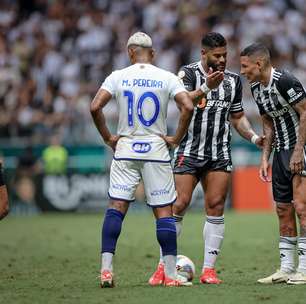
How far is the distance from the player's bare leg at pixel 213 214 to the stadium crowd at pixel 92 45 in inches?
499

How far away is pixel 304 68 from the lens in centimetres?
2322

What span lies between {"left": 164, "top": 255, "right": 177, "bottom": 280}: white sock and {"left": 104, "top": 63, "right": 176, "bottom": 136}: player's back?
3.98ft

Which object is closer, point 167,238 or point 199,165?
point 167,238

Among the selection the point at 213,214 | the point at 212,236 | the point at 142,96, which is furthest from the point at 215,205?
the point at 142,96

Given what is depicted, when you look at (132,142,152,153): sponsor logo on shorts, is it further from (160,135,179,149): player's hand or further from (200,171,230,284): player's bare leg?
(200,171,230,284): player's bare leg

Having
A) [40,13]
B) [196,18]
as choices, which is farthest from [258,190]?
[40,13]

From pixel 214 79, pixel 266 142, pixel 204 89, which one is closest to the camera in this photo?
pixel 214 79

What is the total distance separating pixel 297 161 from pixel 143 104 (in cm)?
169

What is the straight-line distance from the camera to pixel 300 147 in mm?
9094

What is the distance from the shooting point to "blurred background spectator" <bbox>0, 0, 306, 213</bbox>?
898 inches

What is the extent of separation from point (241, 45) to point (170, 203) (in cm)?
1554

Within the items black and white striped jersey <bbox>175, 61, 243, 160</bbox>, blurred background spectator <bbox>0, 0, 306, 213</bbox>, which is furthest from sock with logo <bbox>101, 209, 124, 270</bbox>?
blurred background spectator <bbox>0, 0, 306, 213</bbox>

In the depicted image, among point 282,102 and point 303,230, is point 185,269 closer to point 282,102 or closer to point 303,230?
point 303,230

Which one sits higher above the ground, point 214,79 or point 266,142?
point 214,79
